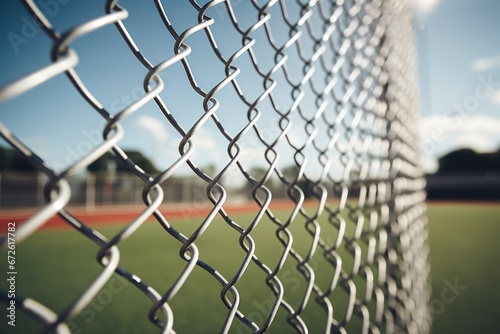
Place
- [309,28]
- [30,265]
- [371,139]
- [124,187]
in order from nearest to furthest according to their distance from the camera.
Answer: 1. [309,28]
2. [371,139]
3. [30,265]
4. [124,187]

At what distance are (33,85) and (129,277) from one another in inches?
10.9

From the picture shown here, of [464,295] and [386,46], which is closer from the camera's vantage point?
[386,46]

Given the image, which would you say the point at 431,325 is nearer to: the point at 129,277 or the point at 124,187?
the point at 129,277

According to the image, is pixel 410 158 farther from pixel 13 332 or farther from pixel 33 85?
pixel 13 332

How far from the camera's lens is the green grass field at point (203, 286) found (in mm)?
2055

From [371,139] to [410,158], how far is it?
0.71 meters

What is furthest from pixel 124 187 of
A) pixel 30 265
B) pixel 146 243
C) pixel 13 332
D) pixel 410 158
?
→ pixel 410 158

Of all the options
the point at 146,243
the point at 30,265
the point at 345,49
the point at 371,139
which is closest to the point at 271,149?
the point at 345,49

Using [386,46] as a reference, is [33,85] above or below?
below

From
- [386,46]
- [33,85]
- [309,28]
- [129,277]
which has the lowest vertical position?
[129,277]

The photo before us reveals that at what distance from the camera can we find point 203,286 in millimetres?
2898

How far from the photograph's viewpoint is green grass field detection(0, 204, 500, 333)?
6.74 ft

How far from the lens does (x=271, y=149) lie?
2.57 ft

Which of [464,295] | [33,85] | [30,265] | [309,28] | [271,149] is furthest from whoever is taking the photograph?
[30,265]
